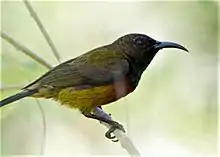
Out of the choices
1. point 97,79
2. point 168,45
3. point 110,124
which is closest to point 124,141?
point 110,124

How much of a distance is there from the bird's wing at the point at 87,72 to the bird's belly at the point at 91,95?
0.11 feet

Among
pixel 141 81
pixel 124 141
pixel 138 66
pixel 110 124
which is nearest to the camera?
pixel 124 141

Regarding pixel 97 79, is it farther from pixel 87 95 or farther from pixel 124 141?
pixel 124 141

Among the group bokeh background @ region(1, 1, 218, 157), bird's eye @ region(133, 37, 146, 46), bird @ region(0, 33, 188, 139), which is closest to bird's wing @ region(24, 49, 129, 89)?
bird @ region(0, 33, 188, 139)

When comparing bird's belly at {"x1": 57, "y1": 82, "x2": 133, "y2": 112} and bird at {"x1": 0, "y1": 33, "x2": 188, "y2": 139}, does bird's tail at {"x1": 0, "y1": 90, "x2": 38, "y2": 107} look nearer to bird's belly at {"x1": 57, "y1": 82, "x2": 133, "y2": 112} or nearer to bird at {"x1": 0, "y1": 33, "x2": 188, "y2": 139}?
bird at {"x1": 0, "y1": 33, "x2": 188, "y2": 139}

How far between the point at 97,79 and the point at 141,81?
39.9 inches

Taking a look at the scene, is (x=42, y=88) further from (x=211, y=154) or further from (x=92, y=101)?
(x=211, y=154)

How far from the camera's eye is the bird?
289cm

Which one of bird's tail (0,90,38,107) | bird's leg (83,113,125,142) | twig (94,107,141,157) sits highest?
bird's tail (0,90,38,107)

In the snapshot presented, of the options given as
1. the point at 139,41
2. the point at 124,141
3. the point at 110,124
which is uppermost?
the point at 139,41

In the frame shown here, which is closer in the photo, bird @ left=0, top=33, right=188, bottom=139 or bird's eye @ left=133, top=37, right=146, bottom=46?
bird @ left=0, top=33, right=188, bottom=139

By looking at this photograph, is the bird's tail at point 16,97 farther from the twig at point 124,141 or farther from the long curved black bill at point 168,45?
the long curved black bill at point 168,45

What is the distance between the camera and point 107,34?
4.12 meters

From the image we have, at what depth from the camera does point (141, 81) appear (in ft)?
12.9
